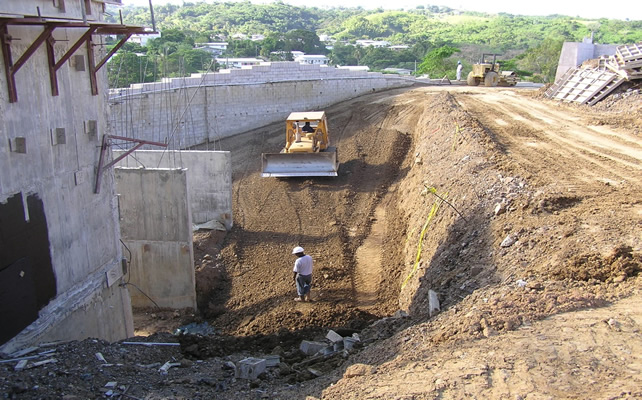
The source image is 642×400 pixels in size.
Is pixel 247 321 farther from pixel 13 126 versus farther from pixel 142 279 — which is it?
pixel 13 126

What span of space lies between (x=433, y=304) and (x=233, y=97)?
23150 mm

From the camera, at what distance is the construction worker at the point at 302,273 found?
39.6 feet

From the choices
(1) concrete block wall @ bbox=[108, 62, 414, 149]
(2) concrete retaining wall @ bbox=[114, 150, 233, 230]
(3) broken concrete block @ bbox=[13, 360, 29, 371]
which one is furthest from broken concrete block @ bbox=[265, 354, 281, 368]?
(1) concrete block wall @ bbox=[108, 62, 414, 149]

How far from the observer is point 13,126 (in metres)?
8.49

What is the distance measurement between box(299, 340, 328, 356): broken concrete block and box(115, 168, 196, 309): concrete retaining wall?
549 cm

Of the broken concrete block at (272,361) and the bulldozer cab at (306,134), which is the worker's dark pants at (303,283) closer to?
the broken concrete block at (272,361)

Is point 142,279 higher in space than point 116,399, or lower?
lower

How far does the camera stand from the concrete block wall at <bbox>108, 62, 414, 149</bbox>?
25.3 metres

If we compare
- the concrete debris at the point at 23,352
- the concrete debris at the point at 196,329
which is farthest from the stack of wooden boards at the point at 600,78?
the concrete debris at the point at 23,352

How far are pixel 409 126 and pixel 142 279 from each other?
1633cm

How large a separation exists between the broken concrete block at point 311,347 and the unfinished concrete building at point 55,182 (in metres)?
4.22

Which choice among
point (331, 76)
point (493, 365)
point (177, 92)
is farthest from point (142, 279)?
point (331, 76)

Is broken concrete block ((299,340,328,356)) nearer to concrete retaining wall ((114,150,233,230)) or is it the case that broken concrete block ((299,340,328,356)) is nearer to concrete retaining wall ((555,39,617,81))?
concrete retaining wall ((114,150,233,230))

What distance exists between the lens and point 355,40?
148m
